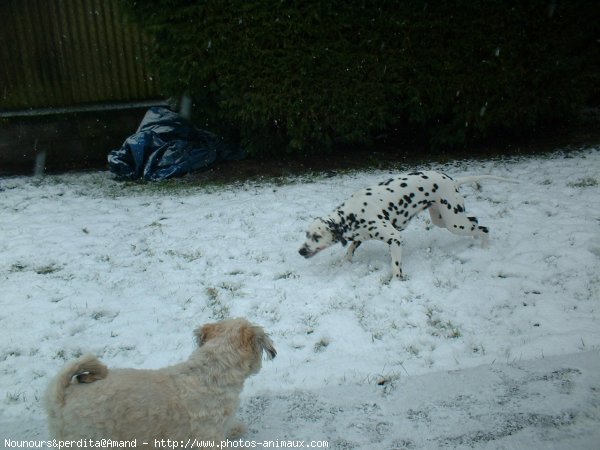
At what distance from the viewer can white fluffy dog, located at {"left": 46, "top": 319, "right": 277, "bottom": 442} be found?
2.63 metres

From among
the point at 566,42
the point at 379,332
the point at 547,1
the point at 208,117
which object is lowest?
the point at 379,332

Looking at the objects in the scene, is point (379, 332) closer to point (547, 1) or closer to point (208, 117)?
point (208, 117)

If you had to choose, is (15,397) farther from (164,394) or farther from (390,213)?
(390,213)

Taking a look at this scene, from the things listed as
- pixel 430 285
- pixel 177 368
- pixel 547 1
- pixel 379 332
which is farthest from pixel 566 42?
pixel 177 368

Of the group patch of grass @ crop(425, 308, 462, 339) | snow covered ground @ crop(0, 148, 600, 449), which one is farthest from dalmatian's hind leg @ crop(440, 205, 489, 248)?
patch of grass @ crop(425, 308, 462, 339)

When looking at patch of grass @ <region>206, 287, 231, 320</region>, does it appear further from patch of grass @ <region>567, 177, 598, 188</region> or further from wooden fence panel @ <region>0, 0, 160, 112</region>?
wooden fence panel @ <region>0, 0, 160, 112</region>

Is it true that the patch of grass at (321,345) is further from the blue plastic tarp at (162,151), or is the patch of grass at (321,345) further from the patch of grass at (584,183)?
the blue plastic tarp at (162,151)

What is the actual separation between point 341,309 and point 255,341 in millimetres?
1747

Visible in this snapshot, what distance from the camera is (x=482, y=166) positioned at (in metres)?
8.80

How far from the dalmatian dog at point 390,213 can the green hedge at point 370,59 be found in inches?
153

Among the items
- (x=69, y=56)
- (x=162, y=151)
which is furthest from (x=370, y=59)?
(x=69, y=56)

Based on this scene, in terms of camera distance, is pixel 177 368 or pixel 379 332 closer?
pixel 177 368

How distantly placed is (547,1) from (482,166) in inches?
118

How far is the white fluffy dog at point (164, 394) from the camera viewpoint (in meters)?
2.63
